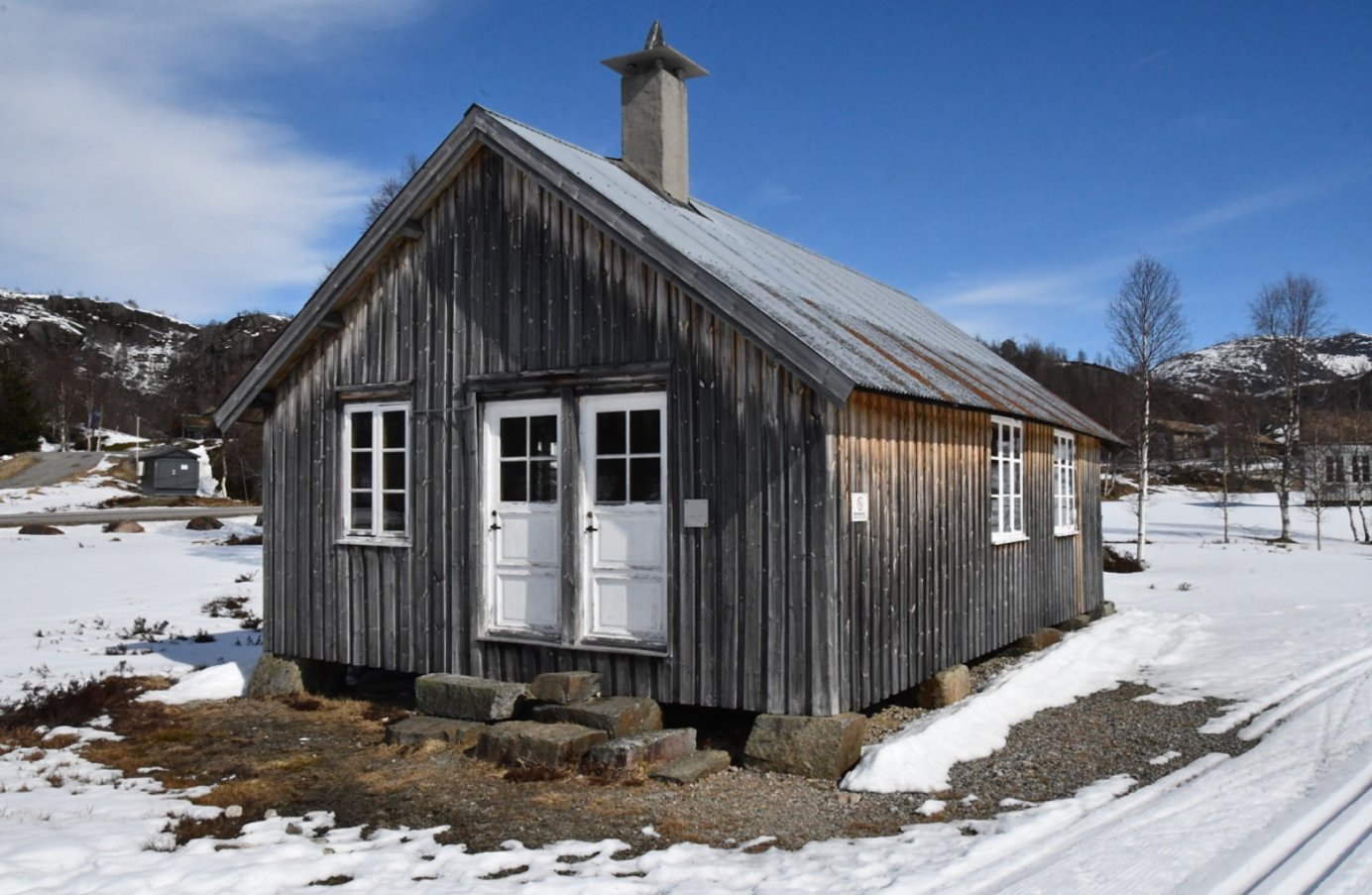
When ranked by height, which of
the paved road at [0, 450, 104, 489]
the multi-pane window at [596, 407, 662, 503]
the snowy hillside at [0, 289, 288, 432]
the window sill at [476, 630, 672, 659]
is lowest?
the window sill at [476, 630, 672, 659]

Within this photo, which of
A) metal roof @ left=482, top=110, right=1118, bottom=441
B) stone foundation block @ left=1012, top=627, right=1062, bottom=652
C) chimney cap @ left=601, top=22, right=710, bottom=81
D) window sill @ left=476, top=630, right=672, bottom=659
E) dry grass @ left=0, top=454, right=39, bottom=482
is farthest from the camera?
dry grass @ left=0, top=454, right=39, bottom=482

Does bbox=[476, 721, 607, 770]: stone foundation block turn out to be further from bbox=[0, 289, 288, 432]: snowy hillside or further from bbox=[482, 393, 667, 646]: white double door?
bbox=[0, 289, 288, 432]: snowy hillside

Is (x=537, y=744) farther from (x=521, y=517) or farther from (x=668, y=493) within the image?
(x=521, y=517)

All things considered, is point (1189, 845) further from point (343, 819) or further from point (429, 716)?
point (429, 716)

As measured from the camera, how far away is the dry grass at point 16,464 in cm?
5722

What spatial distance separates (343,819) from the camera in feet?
20.6

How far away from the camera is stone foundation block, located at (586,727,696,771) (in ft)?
23.2

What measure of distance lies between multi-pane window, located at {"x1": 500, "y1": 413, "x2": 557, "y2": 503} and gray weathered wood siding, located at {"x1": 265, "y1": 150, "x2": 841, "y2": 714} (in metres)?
0.29

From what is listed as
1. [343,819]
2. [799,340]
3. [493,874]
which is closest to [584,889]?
[493,874]

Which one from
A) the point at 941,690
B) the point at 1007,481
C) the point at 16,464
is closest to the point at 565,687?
the point at 941,690

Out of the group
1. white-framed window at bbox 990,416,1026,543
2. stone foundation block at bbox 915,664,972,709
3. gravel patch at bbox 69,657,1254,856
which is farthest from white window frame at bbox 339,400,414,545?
white-framed window at bbox 990,416,1026,543

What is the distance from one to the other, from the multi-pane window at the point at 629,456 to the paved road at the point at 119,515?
111 feet

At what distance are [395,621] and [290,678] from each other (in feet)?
5.47

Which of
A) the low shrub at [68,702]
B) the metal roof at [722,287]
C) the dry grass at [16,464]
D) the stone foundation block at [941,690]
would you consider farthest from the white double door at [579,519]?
the dry grass at [16,464]
